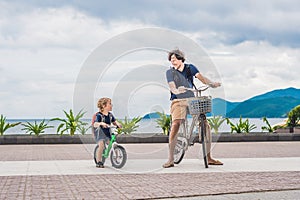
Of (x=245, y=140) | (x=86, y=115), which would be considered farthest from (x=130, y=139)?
(x=86, y=115)

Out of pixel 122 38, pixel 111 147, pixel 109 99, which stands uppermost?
pixel 122 38

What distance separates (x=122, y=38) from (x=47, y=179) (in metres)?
2.77

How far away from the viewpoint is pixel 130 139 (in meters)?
20.5

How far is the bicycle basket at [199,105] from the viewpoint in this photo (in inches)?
400

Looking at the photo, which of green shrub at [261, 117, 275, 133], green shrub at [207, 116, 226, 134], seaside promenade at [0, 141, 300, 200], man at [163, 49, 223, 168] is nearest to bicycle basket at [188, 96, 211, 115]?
man at [163, 49, 223, 168]

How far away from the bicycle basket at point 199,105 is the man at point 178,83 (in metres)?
0.17

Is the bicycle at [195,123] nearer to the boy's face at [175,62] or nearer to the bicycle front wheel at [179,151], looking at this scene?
the bicycle front wheel at [179,151]

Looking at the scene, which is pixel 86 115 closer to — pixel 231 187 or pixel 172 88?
pixel 172 88

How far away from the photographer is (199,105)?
1022 centimetres

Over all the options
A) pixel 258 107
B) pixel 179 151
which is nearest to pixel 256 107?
pixel 258 107

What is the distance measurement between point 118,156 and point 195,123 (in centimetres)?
151

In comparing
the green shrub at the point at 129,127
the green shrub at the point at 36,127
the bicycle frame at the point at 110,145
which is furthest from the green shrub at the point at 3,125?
the bicycle frame at the point at 110,145

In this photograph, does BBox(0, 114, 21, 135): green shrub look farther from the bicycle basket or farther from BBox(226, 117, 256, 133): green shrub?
the bicycle basket

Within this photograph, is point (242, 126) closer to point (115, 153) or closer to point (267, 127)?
point (267, 127)
